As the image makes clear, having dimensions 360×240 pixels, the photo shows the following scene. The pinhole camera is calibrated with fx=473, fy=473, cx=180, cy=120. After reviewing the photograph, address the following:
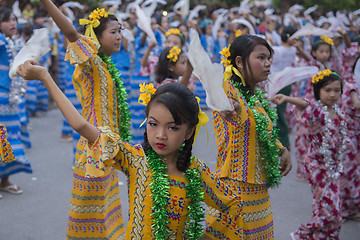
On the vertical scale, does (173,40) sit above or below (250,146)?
above

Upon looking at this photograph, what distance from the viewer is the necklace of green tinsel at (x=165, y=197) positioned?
91.2 inches

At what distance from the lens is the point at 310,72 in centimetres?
403

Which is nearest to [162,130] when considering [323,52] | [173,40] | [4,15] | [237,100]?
[237,100]

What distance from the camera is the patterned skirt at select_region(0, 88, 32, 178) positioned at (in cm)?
553

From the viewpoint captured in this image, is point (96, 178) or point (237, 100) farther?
point (96, 178)

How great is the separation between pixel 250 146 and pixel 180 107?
0.98 metres

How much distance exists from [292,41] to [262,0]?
55.0 feet

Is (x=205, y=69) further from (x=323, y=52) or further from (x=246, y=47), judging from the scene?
(x=323, y=52)

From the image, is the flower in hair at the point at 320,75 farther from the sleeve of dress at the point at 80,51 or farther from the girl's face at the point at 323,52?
the girl's face at the point at 323,52

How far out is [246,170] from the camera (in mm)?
3121

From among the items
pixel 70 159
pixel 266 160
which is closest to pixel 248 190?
pixel 266 160

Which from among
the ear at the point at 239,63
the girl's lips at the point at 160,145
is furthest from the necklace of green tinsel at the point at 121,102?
the girl's lips at the point at 160,145

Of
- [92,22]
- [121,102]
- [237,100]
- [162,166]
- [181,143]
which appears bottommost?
[162,166]

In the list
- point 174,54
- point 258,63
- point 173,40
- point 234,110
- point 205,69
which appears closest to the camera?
point 205,69
